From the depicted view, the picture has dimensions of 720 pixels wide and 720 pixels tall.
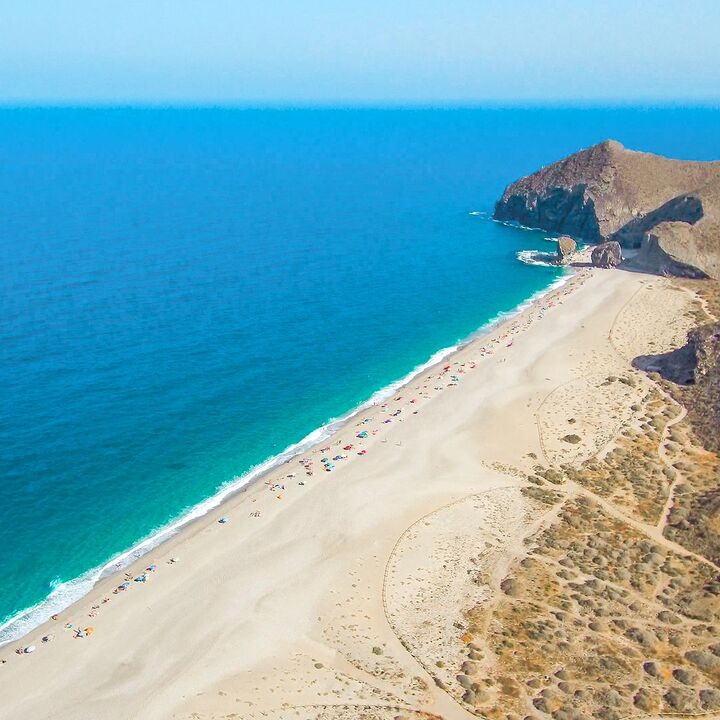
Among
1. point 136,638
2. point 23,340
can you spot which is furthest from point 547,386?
point 23,340

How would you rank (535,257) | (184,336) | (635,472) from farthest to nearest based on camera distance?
(535,257) < (184,336) < (635,472)

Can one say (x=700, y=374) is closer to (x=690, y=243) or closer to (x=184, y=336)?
(x=690, y=243)

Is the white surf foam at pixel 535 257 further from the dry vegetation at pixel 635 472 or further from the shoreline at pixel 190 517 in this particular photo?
the dry vegetation at pixel 635 472

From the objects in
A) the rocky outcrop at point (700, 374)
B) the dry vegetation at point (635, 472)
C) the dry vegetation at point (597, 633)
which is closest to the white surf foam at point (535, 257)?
the rocky outcrop at point (700, 374)

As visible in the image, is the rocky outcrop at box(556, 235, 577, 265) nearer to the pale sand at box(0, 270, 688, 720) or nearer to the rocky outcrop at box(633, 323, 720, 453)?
the rocky outcrop at box(633, 323, 720, 453)

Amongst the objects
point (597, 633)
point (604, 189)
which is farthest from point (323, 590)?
point (604, 189)

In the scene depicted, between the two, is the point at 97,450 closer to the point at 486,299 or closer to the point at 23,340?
the point at 23,340
